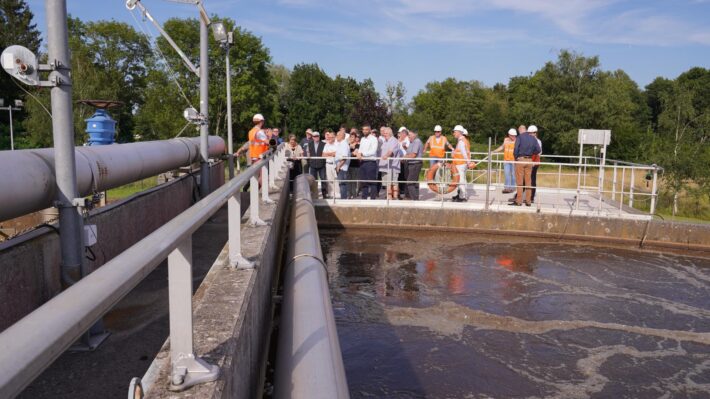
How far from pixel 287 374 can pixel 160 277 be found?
3599mm

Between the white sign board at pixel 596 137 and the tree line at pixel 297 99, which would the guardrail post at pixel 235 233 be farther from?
the tree line at pixel 297 99

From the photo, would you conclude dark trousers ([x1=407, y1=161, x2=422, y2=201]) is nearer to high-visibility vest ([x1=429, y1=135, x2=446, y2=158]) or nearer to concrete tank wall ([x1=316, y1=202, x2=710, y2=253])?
high-visibility vest ([x1=429, y1=135, x2=446, y2=158])

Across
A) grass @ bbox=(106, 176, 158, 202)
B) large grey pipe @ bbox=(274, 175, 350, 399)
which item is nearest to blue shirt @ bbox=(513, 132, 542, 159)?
large grey pipe @ bbox=(274, 175, 350, 399)

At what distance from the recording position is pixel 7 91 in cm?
5453

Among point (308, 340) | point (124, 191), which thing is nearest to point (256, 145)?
point (308, 340)

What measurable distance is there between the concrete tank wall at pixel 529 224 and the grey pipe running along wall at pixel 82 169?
5169mm

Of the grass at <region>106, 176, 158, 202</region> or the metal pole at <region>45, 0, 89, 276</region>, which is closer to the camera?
the metal pole at <region>45, 0, 89, 276</region>

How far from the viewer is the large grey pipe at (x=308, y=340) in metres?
2.59

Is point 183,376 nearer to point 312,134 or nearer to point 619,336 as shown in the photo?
point 619,336

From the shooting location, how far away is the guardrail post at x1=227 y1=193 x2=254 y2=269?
341cm

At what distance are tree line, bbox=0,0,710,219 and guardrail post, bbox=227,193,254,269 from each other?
3190 cm

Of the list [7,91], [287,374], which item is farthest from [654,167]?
[7,91]

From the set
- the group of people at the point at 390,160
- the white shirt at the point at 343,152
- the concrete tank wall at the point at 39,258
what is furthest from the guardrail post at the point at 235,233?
the white shirt at the point at 343,152

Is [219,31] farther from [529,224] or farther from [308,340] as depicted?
[308,340]
